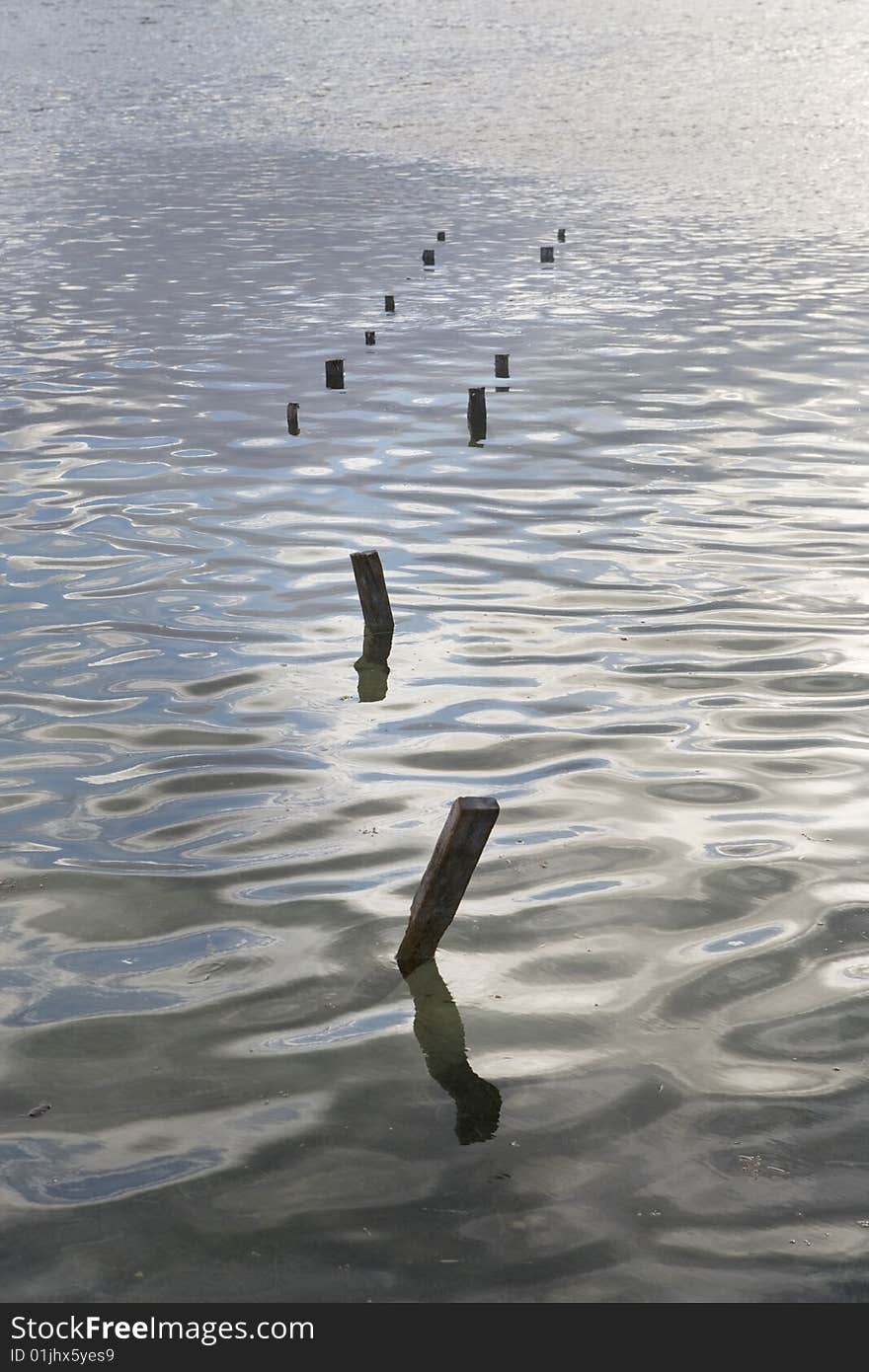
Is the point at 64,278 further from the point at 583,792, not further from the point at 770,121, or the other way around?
the point at 770,121

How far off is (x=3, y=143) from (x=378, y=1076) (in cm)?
5344

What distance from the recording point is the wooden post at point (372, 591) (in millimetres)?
10758

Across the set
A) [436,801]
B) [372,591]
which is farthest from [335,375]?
[436,801]

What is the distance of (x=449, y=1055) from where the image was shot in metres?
6.50

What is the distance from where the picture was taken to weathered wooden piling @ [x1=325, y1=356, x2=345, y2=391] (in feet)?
61.5

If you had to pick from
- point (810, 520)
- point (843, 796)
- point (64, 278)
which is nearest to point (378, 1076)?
point (843, 796)

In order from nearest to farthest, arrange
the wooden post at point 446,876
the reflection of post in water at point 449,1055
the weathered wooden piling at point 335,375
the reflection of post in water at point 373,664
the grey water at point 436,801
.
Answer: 1. the grey water at point 436,801
2. the reflection of post in water at point 449,1055
3. the wooden post at point 446,876
4. the reflection of post in water at point 373,664
5. the weathered wooden piling at point 335,375

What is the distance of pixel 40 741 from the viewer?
376 inches

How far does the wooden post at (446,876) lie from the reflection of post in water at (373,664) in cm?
332

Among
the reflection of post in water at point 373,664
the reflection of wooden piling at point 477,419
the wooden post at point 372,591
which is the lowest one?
the reflection of post in water at point 373,664

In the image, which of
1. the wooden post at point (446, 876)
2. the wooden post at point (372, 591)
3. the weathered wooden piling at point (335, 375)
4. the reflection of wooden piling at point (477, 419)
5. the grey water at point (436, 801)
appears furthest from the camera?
the weathered wooden piling at point (335, 375)

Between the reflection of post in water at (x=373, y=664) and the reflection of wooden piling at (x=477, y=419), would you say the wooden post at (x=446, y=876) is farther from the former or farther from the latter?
the reflection of wooden piling at (x=477, y=419)

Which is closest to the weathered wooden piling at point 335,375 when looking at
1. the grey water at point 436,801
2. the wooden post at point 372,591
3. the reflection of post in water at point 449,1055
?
the grey water at point 436,801
